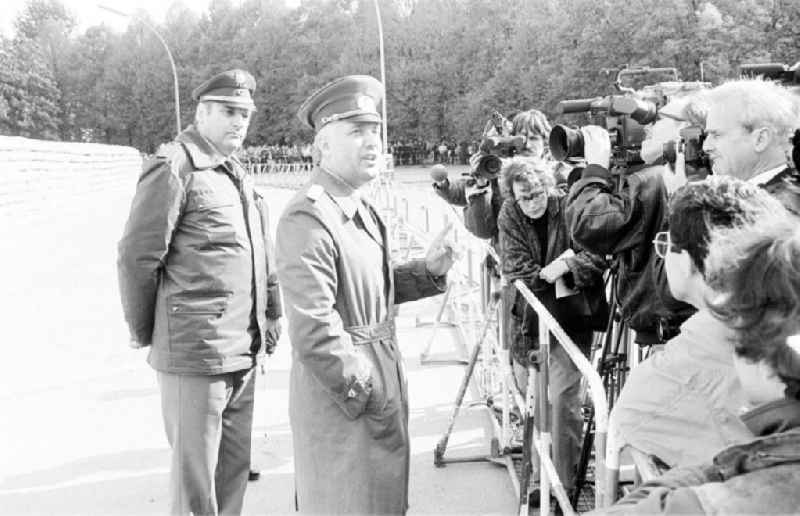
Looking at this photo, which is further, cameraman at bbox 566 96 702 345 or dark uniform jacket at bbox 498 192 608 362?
dark uniform jacket at bbox 498 192 608 362

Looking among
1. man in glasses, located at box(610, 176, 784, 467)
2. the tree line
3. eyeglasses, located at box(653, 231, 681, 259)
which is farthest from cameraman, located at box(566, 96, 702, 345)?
the tree line

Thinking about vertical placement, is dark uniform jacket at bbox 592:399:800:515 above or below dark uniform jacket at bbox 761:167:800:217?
below

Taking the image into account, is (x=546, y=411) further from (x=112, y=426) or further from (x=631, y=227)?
(x=112, y=426)

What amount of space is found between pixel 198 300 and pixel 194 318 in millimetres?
77

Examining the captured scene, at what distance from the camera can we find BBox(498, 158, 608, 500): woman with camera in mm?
3609

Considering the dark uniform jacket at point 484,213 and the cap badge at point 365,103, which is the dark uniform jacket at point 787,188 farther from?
the dark uniform jacket at point 484,213

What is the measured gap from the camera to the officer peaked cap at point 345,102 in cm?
279

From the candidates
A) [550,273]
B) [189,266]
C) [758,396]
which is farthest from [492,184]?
[758,396]

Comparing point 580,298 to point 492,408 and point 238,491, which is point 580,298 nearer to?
point 492,408

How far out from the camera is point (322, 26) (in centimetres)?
7188

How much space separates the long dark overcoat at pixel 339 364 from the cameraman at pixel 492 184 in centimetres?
188

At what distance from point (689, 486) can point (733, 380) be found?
16.1 inches

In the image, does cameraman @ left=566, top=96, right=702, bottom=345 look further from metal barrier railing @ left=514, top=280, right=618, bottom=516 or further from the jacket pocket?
the jacket pocket

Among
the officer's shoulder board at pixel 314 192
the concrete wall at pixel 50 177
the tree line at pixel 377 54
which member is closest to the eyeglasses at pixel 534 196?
the officer's shoulder board at pixel 314 192
